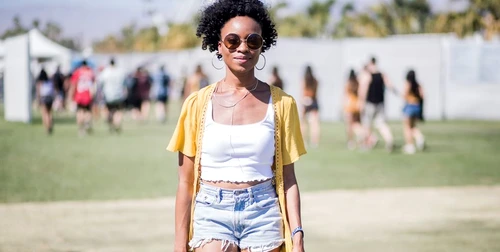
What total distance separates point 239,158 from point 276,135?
0.20 metres

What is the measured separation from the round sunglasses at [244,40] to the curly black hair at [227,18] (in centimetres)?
12

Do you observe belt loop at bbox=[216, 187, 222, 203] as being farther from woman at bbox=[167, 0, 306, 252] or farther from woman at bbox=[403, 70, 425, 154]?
woman at bbox=[403, 70, 425, 154]

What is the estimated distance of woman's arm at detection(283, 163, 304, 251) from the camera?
3.69 meters

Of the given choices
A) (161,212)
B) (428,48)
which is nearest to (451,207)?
(161,212)

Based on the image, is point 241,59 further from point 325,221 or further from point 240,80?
point 325,221

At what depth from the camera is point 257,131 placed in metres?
3.67

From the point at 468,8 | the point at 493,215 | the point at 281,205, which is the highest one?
the point at 468,8

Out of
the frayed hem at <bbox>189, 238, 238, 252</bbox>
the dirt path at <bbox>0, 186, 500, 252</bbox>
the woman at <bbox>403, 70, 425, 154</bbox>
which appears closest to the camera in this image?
the frayed hem at <bbox>189, 238, 238, 252</bbox>

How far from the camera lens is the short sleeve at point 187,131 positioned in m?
3.71

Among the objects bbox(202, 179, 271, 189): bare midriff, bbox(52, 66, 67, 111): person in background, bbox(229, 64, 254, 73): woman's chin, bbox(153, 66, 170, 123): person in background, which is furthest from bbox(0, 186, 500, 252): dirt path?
bbox(52, 66, 67, 111): person in background

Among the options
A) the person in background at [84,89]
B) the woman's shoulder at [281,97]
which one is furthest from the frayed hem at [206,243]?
the person in background at [84,89]

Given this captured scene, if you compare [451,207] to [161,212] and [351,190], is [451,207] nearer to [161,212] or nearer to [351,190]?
[351,190]

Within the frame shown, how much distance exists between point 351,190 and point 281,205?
784cm

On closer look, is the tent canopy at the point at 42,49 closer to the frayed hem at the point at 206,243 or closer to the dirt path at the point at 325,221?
the dirt path at the point at 325,221
